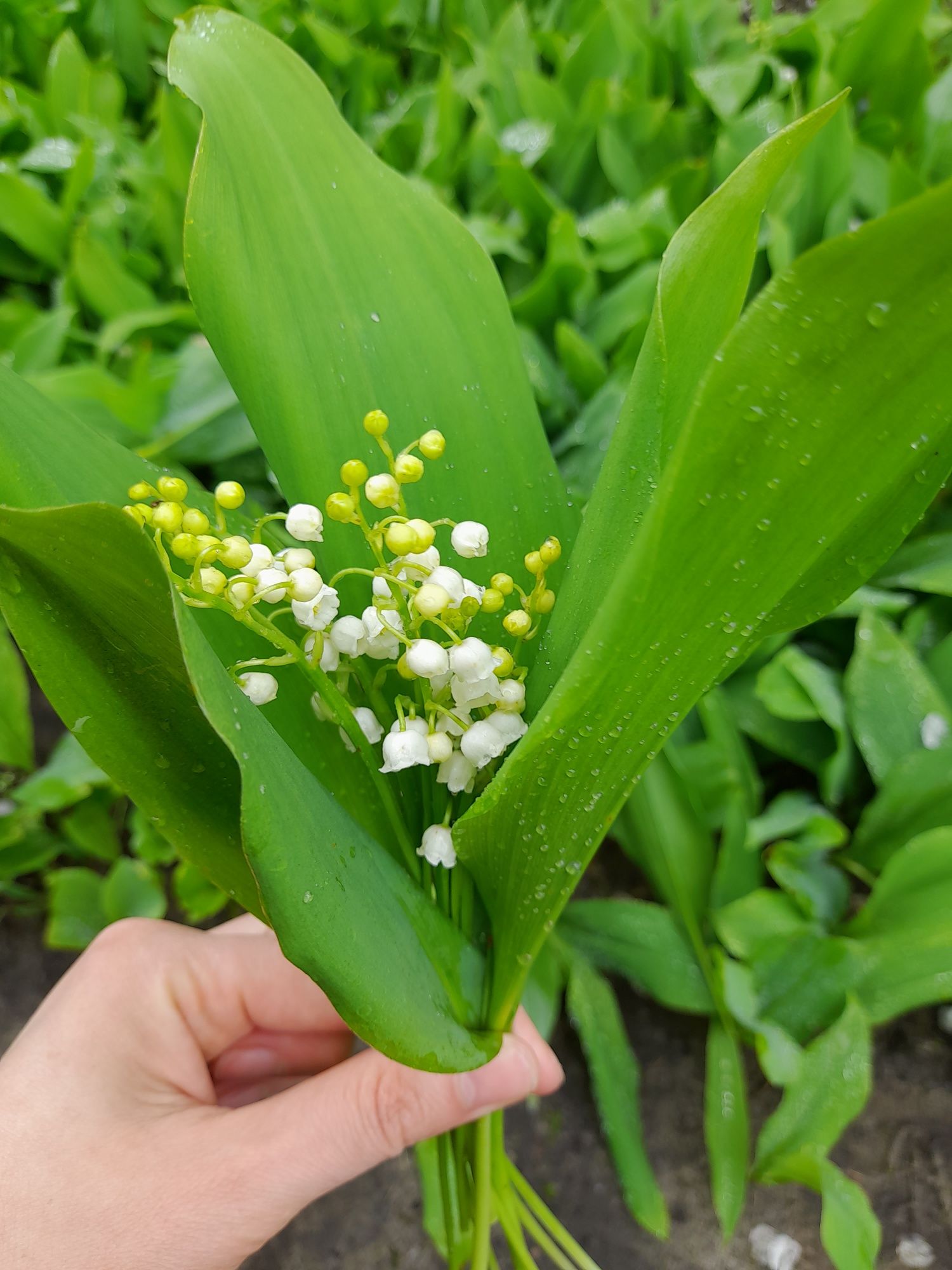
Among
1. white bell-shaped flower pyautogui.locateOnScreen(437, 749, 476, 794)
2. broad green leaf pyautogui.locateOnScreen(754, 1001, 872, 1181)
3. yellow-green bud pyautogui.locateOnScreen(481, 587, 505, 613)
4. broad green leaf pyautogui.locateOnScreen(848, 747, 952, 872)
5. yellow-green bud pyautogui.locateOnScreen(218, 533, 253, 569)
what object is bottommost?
broad green leaf pyautogui.locateOnScreen(754, 1001, 872, 1181)

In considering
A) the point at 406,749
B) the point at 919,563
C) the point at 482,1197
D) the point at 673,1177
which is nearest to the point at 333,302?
the point at 406,749

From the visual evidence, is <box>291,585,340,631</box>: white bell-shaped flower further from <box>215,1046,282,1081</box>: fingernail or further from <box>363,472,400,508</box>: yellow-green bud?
<box>215,1046,282,1081</box>: fingernail

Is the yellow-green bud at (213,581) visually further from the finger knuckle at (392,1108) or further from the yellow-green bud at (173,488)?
the finger knuckle at (392,1108)

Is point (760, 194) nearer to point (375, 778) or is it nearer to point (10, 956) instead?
point (375, 778)

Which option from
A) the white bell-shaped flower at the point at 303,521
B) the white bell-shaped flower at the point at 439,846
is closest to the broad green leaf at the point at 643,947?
the white bell-shaped flower at the point at 439,846

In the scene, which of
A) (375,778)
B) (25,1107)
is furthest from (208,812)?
(25,1107)

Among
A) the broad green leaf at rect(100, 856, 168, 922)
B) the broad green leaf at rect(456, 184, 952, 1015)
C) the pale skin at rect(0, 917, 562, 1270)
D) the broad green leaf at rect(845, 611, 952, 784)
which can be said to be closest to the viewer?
the broad green leaf at rect(456, 184, 952, 1015)

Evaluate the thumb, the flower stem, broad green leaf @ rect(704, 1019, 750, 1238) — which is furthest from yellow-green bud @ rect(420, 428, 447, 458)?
broad green leaf @ rect(704, 1019, 750, 1238)
